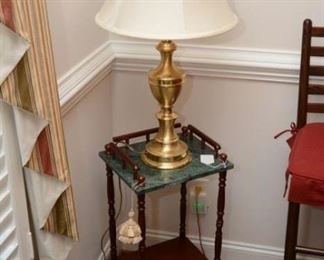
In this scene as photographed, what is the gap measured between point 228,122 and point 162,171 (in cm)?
44

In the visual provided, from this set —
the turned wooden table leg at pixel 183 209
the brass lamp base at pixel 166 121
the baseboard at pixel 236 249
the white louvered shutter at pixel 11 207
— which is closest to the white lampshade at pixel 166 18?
the brass lamp base at pixel 166 121

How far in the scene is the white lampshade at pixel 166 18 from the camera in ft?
4.44

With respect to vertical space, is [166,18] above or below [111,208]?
above

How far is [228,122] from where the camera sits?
1969 mm

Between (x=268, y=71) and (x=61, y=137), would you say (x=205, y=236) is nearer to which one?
(x=268, y=71)

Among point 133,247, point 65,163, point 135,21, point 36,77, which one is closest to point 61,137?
point 65,163

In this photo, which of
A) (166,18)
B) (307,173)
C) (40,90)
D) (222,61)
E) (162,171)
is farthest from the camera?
(222,61)

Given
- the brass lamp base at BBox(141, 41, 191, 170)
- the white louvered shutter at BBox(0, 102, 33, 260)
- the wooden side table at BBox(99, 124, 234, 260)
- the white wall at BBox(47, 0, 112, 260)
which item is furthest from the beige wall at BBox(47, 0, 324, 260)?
the white louvered shutter at BBox(0, 102, 33, 260)

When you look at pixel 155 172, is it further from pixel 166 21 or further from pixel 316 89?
pixel 316 89

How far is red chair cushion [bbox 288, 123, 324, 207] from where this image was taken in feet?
4.98

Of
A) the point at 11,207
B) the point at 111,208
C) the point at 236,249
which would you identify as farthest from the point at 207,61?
the point at 11,207

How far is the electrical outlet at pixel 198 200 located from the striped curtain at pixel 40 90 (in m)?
0.76

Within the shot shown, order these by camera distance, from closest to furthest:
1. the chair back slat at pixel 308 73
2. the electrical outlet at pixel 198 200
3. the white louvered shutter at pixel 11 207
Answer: the white louvered shutter at pixel 11 207 < the chair back slat at pixel 308 73 < the electrical outlet at pixel 198 200

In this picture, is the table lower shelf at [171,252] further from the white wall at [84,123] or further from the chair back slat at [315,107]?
the chair back slat at [315,107]
